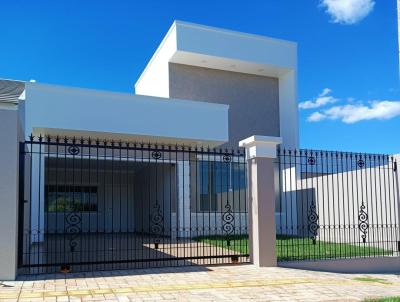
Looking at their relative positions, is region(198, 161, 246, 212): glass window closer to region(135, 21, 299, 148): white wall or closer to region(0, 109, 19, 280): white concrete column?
region(135, 21, 299, 148): white wall

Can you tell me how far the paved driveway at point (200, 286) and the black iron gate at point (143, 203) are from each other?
1355mm

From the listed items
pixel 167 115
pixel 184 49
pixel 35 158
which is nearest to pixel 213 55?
pixel 184 49

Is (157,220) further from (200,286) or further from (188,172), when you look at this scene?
(200,286)

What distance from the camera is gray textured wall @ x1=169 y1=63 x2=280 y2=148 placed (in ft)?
80.4

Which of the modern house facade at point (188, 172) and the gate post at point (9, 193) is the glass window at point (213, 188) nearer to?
the modern house facade at point (188, 172)

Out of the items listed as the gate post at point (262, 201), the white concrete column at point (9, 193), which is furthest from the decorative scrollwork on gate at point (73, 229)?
the gate post at point (262, 201)

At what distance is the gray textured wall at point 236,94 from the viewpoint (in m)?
24.5

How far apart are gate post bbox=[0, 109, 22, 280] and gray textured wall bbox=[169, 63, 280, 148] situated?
15.8 meters

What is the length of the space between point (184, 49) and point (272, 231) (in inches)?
572

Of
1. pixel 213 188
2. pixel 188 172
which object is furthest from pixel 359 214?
pixel 213 188

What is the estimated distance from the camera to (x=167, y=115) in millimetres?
19703

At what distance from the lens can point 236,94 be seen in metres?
25.7

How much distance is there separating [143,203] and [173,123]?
6126 mm

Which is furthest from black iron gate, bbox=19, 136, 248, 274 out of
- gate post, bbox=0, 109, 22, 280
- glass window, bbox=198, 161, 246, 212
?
gate post, bbox=0, 109, 22, 280
